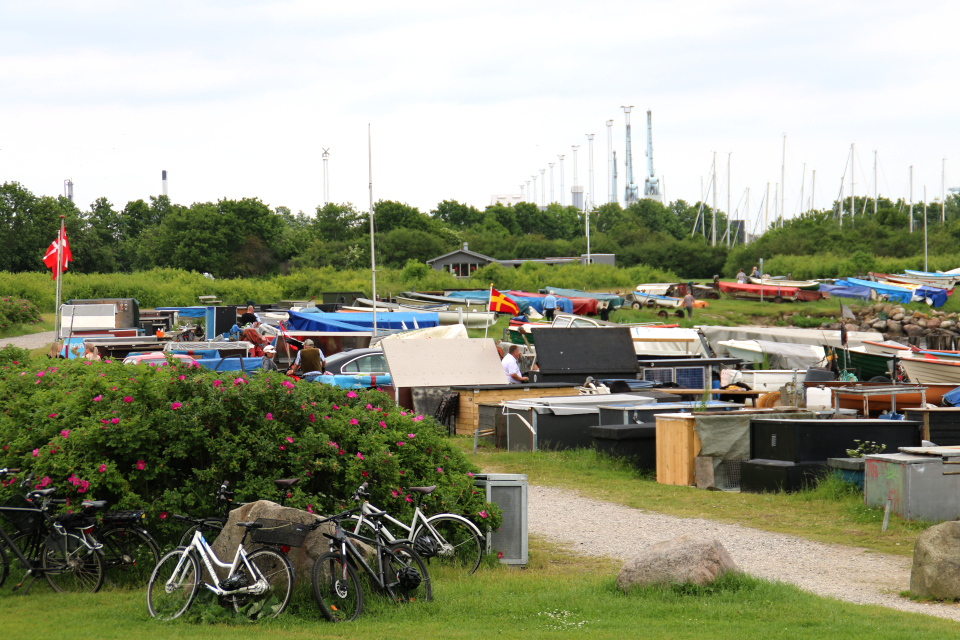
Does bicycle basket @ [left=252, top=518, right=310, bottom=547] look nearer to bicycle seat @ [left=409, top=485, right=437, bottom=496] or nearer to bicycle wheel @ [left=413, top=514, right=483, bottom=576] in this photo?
bicycle seat @ [left=409, top=485, right=437, bottom=496]

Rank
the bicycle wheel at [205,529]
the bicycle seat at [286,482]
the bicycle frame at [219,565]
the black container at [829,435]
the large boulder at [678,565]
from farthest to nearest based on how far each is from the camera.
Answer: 1. the black container at [829,435]
2. the bicycle seat at [286,482]
3. the bicycle wheel at [205,529]
4. the large boulder at [678,565]
5. the bicycle frame at [219,565]

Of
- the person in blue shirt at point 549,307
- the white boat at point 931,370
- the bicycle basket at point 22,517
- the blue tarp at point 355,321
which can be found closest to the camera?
the bicycle basket at point 22,517

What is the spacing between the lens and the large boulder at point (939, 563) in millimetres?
7551

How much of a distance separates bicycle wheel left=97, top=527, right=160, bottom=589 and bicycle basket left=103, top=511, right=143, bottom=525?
93mm

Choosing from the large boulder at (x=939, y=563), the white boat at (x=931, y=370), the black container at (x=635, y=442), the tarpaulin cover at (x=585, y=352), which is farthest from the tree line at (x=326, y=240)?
the large boulder at (x=939, y=563)

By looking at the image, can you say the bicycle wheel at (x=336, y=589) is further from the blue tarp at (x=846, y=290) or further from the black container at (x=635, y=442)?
the blue tarp at (x=846, y=290)

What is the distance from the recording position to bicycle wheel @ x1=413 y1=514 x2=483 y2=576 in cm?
878

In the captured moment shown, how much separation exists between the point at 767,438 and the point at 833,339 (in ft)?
79.1

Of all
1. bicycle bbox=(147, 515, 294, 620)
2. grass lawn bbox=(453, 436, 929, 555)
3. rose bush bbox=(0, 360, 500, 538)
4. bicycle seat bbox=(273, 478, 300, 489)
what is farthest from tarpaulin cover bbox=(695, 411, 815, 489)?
bicycle bbox=(147, 515, 294, 620)

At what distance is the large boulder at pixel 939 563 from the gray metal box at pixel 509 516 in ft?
12.0

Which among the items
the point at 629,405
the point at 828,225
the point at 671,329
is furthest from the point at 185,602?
the point at 828,225

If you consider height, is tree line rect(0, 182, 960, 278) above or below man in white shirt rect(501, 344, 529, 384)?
above

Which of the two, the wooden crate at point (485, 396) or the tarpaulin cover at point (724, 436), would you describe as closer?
the tarpaulin cover at point (724, 436)

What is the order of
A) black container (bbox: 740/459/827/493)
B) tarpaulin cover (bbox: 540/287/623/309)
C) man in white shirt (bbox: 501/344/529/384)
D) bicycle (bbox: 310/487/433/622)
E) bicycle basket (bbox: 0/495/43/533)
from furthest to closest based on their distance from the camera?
tarpaulin cover (bbox: 540/287/623/309), man in white shirt (bbox: 501/344/529/384), black container (bbox: 740/459/827/493), bicycle basket (bbox: 0/495/43/533), bicycle (bbox: 310/487/433/622)
